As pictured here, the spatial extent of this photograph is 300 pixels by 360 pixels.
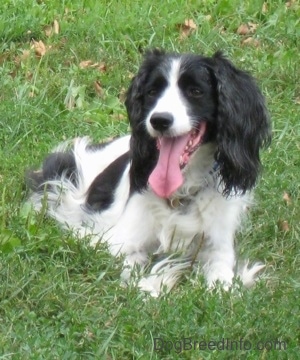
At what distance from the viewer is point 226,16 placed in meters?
9.45

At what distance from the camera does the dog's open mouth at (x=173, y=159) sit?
5.88m

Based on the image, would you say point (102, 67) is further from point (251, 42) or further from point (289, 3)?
point (289, 3)

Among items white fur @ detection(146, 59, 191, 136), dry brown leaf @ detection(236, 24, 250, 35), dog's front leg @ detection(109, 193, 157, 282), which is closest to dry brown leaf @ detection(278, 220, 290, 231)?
dog's front leg @ detection(109, 193, 157, 282)

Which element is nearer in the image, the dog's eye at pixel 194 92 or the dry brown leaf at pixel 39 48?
the dog's eye at pixel 194 92

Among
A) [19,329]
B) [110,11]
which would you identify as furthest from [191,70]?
[110,11]

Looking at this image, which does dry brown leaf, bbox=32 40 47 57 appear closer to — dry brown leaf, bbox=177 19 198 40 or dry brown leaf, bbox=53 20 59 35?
dry brown leaf, bbox=53 20 59 35

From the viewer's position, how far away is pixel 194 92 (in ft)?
19.4

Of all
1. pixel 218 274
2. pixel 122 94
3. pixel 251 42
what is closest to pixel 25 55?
pixel 122 94

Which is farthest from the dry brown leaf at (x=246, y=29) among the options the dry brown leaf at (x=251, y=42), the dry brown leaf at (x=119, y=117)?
the dry brown leaf at (x=119, y=117)

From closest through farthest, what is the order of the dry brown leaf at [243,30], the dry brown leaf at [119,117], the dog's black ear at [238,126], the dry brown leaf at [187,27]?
the dog's black ear at [238,126] → the dry brown leaf at [119,117] → the dry brown leaf at [187,27] → the dry brown leaf at [243,30]

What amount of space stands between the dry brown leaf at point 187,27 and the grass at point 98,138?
37mm

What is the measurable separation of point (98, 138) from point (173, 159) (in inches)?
72.5

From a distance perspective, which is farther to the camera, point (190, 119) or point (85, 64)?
point (85, 64)

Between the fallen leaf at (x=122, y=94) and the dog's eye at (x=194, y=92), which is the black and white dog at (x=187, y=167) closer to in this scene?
the dog's eye at (x=194, y=92)
